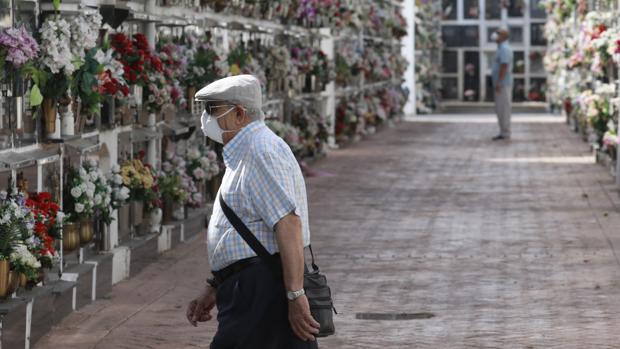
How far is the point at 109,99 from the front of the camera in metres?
10.2

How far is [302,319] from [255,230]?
1.02 feet

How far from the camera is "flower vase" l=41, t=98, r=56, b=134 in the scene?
8.59 metres

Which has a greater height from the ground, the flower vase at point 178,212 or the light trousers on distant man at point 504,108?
the light trousers on distant man at point 504,108

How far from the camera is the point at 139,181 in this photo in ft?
34.2

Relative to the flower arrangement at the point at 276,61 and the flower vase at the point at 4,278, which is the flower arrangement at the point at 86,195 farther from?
the flower arrangement at the point at 276,61

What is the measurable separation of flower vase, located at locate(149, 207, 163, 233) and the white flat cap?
20.4 ft

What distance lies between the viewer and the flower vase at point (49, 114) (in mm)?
8586

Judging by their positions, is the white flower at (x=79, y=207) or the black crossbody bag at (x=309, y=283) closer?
the black crossbody bag at (x=309, y=283)

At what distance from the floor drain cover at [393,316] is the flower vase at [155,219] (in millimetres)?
2736

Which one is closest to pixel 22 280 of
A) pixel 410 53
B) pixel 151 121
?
pixel 151 121

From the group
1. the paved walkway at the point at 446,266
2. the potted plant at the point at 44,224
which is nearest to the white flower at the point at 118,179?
the paved walkway at the point at 446,266

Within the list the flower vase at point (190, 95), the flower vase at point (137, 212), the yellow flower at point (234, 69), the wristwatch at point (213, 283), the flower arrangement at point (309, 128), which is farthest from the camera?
the flower arrangement at point (309, 128)

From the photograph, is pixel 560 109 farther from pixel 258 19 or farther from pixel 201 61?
pixel 201 61

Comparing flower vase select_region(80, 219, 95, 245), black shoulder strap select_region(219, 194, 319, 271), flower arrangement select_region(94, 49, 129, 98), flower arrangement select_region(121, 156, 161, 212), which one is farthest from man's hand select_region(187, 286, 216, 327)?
flower arrangement select_region(121, 156, 161, 212)
